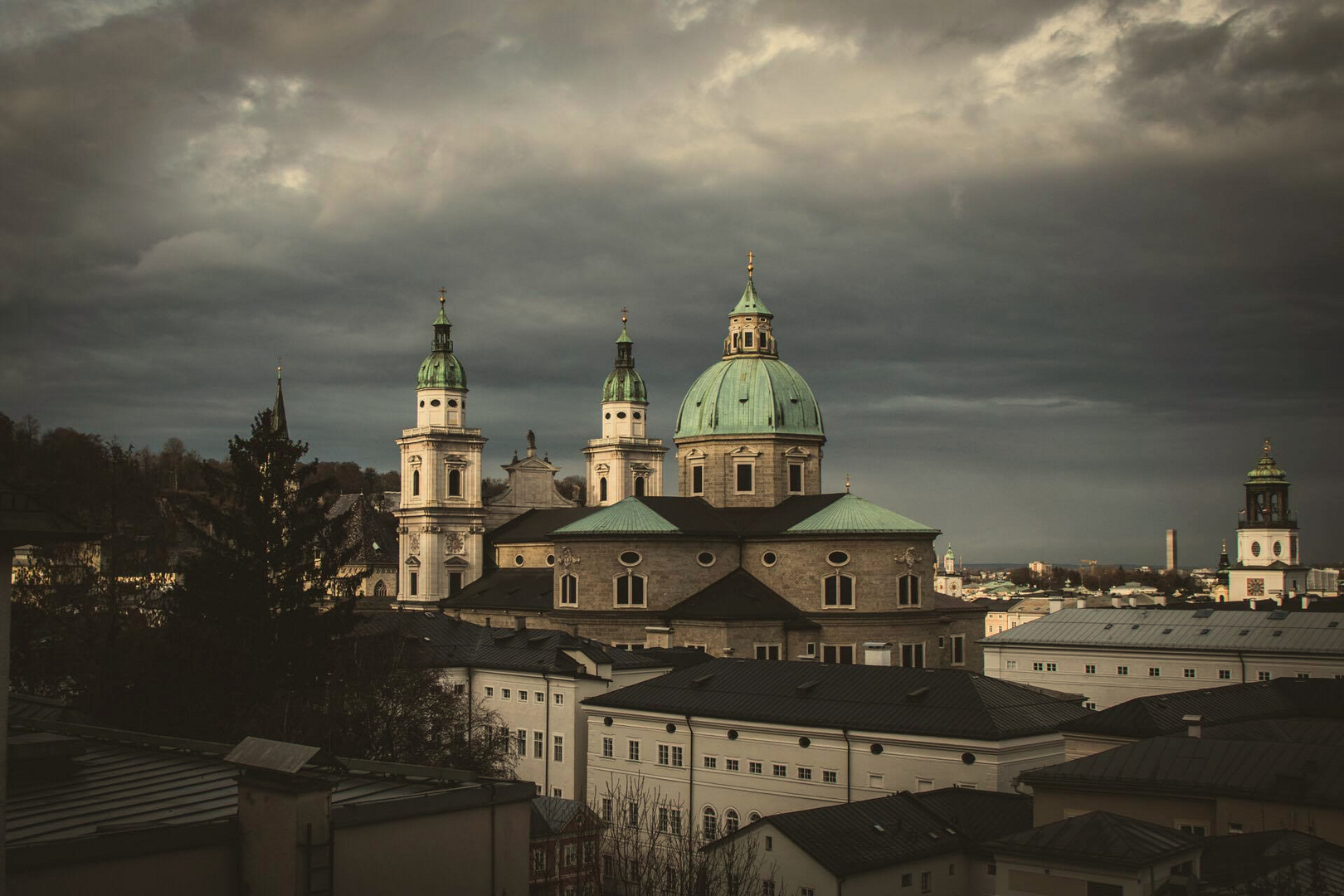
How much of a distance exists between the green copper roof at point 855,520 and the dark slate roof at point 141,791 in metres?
47.3

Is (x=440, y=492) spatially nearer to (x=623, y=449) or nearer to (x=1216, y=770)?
(x=623, y=449)

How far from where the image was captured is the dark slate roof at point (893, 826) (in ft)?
100

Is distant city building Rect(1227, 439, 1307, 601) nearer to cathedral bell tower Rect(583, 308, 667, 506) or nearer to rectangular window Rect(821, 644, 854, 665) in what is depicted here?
cathedral bell tower Rect(583, 308, 667, 506)

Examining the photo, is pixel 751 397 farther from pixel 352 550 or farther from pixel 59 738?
pixel 59 738

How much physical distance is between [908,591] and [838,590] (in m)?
3.22

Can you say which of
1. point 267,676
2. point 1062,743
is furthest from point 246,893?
point 1062,743

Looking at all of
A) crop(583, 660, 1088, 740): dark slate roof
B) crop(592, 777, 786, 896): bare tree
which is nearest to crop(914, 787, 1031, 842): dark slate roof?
crop(583, 660, 1088, 740): dark slate roof


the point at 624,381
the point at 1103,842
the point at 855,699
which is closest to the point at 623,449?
the point at 624,381

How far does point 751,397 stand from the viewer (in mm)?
70938

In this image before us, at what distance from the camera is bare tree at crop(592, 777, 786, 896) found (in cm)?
2512

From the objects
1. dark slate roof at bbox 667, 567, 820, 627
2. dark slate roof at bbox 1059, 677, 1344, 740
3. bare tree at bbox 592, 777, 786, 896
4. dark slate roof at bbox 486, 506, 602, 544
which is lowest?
bare tree at bbox 592, 777, 786, 896

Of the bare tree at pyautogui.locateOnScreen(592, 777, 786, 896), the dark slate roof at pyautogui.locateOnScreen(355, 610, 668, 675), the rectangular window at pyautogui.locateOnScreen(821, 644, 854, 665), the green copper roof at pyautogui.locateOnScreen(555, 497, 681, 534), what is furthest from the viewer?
the green copper roof at pyautogui.locateOnScreen(555, 497, 681, 534)

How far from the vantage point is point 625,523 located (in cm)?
6538

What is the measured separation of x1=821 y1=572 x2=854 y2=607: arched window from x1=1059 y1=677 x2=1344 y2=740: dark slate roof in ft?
68.0
